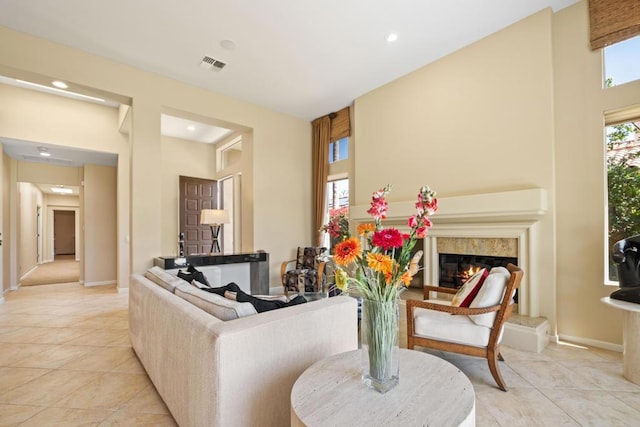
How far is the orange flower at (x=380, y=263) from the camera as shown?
1104mm

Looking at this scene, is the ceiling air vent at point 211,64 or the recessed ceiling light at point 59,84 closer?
the recessed ceiling light at point 59,84

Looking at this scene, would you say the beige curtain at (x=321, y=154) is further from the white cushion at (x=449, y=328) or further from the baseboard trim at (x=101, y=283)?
the baseboard trim at (x=101, y=283)

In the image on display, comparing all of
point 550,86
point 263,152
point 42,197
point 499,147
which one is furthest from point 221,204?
point 42,197

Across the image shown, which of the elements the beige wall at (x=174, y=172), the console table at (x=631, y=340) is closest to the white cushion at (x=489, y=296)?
the console table at (x=631, y=340)

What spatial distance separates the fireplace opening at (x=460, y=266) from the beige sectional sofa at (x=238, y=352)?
252 cm

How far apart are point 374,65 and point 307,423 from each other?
162 inches

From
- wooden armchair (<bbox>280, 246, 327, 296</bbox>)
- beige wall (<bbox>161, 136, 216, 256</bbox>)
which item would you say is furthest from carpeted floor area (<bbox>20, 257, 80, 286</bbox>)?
wooden armchair (<bbox>280, 246, 327, 296</bbox>)

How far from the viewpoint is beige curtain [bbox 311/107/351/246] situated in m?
5.48

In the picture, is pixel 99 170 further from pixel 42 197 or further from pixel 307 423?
pixel 307 423

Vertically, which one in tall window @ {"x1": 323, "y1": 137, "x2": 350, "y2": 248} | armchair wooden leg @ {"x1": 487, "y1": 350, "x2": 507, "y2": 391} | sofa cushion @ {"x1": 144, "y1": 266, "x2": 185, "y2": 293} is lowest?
armchair wooden leg @ {"x1": 487, "y1": 350, "x2": 507, "y2": 391}

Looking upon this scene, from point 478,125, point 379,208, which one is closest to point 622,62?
point 478,125

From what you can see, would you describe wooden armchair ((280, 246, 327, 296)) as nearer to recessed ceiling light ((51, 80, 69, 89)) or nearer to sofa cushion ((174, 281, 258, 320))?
sofa cushion ((174, 281, 258, 320))

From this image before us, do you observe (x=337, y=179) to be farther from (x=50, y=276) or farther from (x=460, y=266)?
(x=50, y=276)

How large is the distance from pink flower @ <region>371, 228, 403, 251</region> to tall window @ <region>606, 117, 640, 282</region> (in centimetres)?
310
